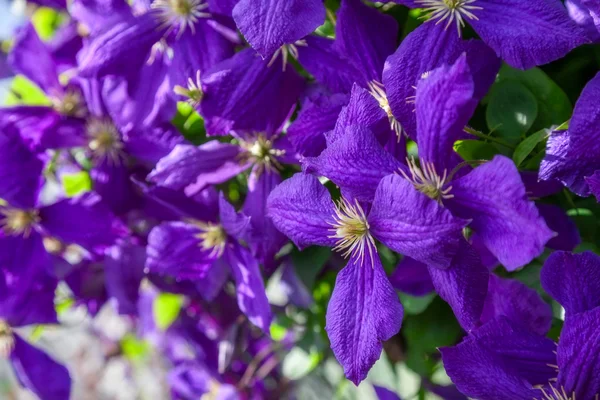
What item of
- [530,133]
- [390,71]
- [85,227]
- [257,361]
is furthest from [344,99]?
[257,361]

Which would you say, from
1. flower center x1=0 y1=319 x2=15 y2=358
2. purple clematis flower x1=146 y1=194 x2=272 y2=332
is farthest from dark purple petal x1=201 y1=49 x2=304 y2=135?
flower center x1=0 y1=319 x2=15 y2=358

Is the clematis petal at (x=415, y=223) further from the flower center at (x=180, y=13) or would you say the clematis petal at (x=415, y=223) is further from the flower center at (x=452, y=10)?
the flower center at (x=180, y=13)

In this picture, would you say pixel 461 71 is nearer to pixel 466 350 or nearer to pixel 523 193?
pixel 523 193

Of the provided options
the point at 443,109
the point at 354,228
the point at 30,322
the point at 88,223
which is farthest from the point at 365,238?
the point at 30,322

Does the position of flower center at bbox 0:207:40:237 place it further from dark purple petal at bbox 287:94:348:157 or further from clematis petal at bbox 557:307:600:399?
clematis petal at bbox 557:307:600:399

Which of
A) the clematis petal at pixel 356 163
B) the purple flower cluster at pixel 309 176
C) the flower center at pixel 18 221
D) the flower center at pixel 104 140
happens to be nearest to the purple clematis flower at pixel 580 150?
the purple flower cluster at pixel 309 176

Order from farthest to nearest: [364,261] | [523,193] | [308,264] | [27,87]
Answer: [27,87]
[308,264]
[364,261]
[523,193]
